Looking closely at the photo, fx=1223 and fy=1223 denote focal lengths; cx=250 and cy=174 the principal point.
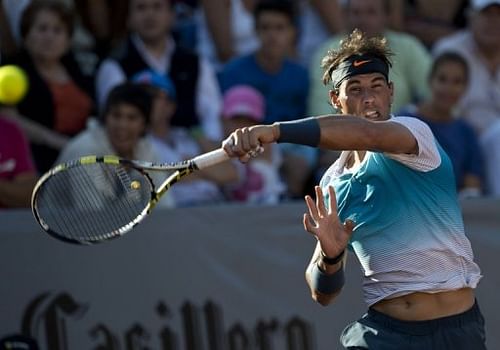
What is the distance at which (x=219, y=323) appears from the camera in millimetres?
7266

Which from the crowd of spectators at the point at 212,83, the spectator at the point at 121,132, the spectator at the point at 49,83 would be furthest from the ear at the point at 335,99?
the spectator at the point at 49,83

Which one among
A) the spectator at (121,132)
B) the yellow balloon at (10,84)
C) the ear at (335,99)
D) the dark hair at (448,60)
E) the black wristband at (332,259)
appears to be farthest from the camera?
the dark hair at (448,60)

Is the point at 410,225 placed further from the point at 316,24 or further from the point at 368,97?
the point at 316,24

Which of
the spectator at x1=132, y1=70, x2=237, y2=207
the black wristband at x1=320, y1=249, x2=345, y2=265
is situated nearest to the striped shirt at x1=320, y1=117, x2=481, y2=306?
the black wristband at x1=320, y1=249, x2=345, y2=265

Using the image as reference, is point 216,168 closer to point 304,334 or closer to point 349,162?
point 304,334

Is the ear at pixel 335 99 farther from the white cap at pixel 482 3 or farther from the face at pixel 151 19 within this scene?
the white cap at pixel 482 3

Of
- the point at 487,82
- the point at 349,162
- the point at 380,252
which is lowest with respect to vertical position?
the point at 380,252

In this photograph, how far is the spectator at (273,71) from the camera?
916cm

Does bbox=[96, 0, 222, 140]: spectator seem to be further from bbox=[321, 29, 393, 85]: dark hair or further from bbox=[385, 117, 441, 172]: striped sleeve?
bbox=[385, 117, 441, 172]: striped sleeve

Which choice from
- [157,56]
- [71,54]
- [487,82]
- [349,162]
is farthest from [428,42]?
[349,162]

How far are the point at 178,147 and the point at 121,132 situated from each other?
2.20 ft

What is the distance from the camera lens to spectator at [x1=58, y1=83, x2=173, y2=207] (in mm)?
7770

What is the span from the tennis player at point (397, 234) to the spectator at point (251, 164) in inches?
128

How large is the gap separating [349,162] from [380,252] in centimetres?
43
